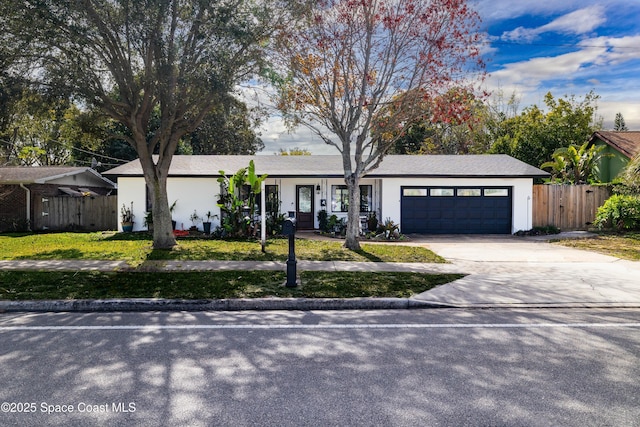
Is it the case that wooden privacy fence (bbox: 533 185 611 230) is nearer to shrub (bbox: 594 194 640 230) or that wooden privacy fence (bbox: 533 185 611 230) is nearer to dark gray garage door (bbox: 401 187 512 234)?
shrub (bbox: 594 194 640 230)

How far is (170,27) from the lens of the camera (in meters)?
11.8

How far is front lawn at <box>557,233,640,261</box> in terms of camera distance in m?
13.1

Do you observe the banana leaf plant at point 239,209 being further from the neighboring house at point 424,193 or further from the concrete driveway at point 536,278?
the concrete driveway at point 536,278

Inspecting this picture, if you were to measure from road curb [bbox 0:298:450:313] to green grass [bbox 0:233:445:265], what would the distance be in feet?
13.2

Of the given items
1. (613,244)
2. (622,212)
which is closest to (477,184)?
(622,212)

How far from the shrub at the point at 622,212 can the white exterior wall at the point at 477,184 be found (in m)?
2.95

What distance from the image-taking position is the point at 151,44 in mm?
11406

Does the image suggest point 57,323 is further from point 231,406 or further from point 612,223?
point 612,223

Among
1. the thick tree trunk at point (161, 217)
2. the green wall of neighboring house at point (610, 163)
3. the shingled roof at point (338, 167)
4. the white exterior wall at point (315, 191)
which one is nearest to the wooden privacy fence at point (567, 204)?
the shingled roof at point (338, 167)

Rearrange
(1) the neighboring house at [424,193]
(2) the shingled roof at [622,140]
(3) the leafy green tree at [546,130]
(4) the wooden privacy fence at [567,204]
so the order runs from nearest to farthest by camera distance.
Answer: (1) the neighboring house at [424,193], (4) the wooden privacy fence at [567,204], (2) the shingled roof at [622,140], (3) the leafy green tree at [546,130]

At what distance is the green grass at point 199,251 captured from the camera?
12.1 m

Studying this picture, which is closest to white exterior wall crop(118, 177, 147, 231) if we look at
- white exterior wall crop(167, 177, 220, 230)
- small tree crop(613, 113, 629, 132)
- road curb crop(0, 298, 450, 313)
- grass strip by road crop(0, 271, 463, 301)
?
white exterior wall crop(167, 177, 220, 230)

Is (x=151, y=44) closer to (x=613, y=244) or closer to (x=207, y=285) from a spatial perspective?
(x=207, y=285)

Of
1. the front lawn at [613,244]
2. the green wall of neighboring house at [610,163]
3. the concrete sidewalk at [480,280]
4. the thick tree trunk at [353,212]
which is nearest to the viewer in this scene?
the concrete sidewalk at [480,280]
